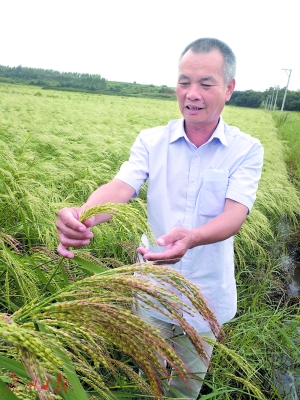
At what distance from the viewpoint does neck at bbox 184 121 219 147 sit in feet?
5.54

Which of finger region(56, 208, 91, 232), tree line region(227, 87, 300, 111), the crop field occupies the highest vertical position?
tree line region(227, 87, 300, 111)

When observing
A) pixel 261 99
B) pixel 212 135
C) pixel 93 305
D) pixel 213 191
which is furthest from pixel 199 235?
pixel 261 99

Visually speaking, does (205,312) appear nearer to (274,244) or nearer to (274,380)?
(274,380)

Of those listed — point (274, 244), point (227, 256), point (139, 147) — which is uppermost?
point (139, 147)

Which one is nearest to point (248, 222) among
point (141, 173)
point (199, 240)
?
point (141, 173)

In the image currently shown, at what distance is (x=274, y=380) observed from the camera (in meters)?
2.29

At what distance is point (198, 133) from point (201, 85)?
0.25m

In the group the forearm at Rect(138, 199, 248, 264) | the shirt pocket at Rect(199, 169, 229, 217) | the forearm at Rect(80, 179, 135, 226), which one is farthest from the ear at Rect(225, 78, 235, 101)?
the forearm at Rect(80, 179, 135, 226)

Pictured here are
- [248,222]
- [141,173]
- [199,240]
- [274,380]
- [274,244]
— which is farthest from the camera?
[274,244]

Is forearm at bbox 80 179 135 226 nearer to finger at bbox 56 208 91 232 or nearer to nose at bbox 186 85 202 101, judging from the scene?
finger at bbox 56 208 91 232

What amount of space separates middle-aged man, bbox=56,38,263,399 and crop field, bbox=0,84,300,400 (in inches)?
8.3

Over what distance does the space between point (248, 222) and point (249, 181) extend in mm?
2393

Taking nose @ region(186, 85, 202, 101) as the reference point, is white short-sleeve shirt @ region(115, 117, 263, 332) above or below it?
below

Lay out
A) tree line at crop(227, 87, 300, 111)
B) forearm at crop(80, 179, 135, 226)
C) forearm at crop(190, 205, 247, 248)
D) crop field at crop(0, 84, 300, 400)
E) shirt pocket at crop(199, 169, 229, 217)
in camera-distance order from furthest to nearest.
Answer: tree line at crop(227, 87, 300, 111)
shirt pocket at crop(199, 169, 229, 217)
forearm at crop(80, 179, 135, 226)
forearm at crop(190, 205, 247, 248)
crop field at crop(0, 84, 300, 400)
